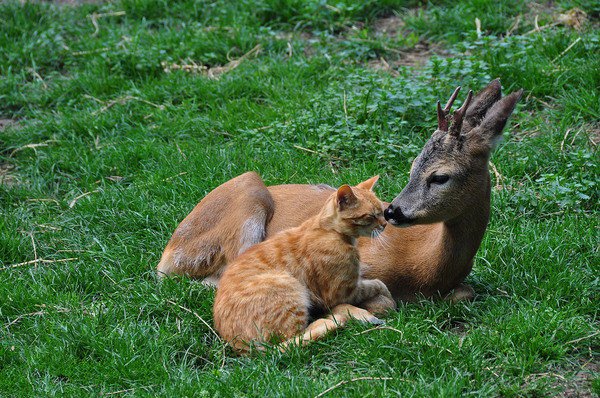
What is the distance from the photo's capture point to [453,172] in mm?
5688

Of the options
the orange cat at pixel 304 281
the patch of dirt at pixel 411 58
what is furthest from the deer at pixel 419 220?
the patch of dirt at pixel 411 58

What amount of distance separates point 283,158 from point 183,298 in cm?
224

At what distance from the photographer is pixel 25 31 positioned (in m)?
10.8

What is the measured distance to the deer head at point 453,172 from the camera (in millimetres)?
5691

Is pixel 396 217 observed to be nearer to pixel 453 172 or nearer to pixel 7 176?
pixel 453 172

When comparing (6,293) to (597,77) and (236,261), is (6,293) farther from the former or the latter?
(597,77)

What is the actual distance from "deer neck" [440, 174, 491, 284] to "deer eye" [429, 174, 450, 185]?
210 millimetres

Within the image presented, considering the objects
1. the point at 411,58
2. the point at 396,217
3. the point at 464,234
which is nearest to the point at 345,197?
the point at 396,217

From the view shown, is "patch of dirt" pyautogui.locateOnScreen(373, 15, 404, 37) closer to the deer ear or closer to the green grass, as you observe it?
the green grass

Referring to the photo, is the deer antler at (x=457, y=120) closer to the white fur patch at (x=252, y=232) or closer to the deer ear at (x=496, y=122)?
the deer ear at (x=496, y=122)

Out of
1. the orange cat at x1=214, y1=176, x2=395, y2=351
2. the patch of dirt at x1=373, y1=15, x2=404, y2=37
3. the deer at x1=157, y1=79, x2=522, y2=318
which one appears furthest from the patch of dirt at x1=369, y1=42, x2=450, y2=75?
the orange cat at x1=214, y1=176, x2=395, y2=351

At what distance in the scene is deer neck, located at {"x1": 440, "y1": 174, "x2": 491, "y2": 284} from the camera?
5758 millimetres

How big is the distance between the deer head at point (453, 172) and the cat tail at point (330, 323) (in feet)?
1.91

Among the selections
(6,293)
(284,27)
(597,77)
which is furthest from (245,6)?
(6,293)
